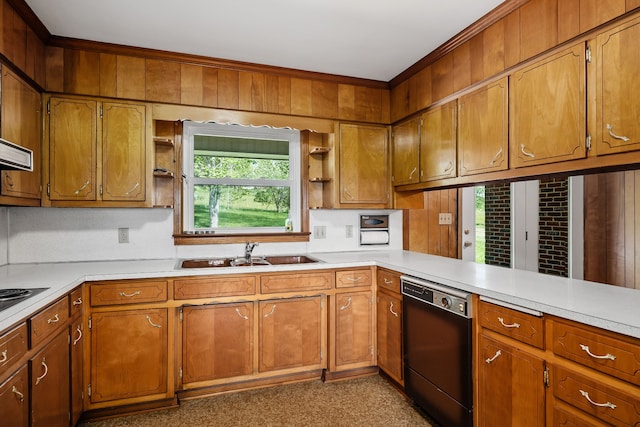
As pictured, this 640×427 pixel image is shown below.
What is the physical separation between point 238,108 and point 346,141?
99 cm

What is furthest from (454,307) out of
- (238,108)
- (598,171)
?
(238,108)

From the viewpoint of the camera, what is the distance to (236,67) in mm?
2963

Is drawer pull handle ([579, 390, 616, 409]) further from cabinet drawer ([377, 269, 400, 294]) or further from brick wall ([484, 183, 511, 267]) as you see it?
brick wall ([484, 183, 511, 267])

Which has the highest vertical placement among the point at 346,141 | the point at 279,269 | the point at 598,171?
the point at 346,141

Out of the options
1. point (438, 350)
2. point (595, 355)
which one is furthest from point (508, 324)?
point (438, 350)

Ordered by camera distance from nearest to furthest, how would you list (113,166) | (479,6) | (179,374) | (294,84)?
(479,6) → (179,374) → (113,166) → (294,84)

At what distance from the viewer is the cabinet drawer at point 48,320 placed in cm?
161

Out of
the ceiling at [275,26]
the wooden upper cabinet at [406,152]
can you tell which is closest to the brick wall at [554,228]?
the wooden upper cabinet at [406,152]

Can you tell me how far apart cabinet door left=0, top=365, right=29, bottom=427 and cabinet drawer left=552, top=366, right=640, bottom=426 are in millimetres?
2167

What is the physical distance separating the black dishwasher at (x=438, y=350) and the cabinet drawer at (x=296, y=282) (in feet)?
2.02

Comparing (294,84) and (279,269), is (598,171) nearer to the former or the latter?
(279,269)

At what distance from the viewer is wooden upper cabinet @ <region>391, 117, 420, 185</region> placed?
122 inches

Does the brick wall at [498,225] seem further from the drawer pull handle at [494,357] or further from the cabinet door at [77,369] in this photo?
the cabinet door at [77,369]

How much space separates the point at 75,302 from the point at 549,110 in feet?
9.44
